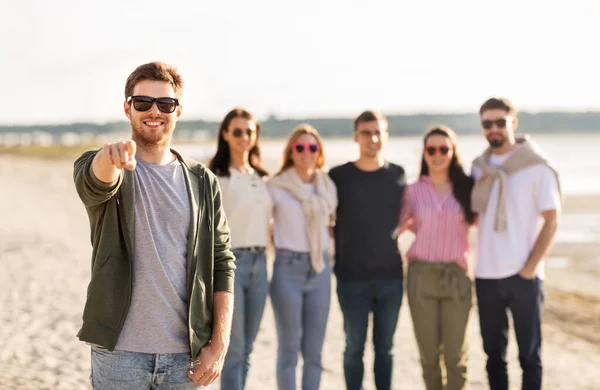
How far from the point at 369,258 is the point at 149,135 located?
109 inches

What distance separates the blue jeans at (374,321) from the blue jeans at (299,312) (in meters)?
0.20

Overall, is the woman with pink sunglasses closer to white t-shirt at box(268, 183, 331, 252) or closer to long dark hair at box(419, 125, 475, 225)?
white t-shirt at box(268, 183, 331, 252)

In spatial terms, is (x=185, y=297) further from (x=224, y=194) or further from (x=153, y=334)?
(x=224, y=194)

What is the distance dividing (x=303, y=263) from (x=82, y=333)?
261 centimetres

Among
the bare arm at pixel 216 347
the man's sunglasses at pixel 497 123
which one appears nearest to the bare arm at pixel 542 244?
the man's sunglasses at pixel 497 123

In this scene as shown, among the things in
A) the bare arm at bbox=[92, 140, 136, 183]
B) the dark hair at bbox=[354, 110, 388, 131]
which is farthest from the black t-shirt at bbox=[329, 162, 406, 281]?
the bare arm at bbox=[92, 140, 136, 183]

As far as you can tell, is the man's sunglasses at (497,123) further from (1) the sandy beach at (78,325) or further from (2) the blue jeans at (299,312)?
(1) the sandy beach at (78,325)

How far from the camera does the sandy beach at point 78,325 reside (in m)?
7.06

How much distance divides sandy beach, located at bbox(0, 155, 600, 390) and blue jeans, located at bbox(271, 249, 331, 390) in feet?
5.50

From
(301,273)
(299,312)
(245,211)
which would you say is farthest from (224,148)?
(299,312)

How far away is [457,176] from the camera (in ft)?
17.6

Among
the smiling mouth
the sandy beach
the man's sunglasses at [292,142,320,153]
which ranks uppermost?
the man's sunglasses at [292,142,320,153]

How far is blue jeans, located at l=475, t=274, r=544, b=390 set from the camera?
5.07 m

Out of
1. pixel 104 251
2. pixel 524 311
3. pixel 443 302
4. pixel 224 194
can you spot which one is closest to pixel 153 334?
pixel 104 251
